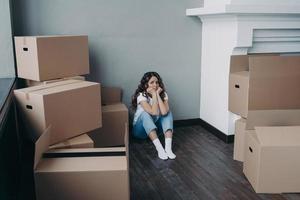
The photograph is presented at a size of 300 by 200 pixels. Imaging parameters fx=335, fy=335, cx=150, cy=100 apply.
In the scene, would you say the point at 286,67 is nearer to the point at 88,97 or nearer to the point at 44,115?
the point at 88,97

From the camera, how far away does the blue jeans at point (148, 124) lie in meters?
2.76

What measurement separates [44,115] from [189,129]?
170 cm

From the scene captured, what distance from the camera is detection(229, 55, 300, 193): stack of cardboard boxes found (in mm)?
1996

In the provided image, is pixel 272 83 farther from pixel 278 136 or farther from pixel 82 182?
pixel 82 182

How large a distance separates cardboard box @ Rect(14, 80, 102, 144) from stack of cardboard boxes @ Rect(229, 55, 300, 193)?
1.05m

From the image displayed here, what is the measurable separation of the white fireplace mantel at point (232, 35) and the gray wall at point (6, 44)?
1.53m

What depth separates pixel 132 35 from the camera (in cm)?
300

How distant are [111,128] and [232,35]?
122cm

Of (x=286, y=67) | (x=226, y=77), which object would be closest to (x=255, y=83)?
(x=286, y=67)

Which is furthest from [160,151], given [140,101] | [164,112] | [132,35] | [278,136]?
[132,35]

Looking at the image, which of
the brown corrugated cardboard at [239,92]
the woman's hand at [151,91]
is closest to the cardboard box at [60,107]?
the woman's hand at [151,91]

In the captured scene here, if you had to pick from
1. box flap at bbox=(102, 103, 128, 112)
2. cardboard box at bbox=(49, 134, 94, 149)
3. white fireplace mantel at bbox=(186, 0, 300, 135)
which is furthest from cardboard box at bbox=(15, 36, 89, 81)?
white fireplace mantel at bbox=(186, 0, 300, 135)

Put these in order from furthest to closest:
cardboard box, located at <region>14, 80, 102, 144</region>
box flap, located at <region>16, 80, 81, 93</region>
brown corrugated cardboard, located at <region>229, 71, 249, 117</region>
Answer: brown corrugated cardboard, located at <region>229, 71, 249, 117</region>, box flap, located at <region>16, 80, 81, 93</region>, cardboard box, located at <region>14, 80, 102, 144</region>

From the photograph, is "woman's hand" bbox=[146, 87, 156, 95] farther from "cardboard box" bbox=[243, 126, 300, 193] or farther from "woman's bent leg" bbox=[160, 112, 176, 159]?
"cardboard box" bbox=[243, 126, 300, 193]
